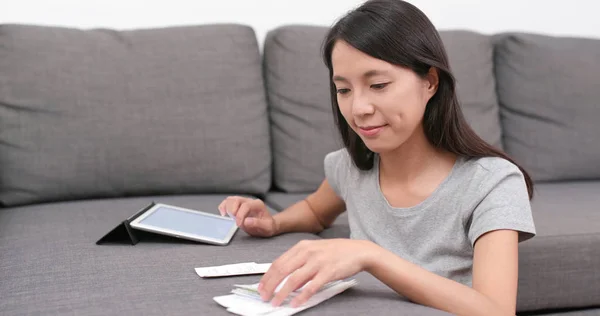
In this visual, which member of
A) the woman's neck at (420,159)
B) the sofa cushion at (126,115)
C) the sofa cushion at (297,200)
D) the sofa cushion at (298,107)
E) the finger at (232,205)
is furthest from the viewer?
the sofa cushion at (298,107)

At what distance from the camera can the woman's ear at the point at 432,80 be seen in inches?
53.8

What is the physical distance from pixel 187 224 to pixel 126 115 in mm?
598

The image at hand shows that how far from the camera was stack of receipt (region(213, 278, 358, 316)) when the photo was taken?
1.01m

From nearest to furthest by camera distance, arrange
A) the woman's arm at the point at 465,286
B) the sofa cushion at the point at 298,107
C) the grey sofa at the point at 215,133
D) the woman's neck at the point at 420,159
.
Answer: the woman's arm at the point at 465,286
the woman's neck at the point at 420,159
the grey sofa at the point at 215,133
the sofa cushion at the point at 298,107

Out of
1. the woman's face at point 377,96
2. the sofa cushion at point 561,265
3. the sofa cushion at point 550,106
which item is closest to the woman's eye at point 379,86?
the woman's face at point 377,96

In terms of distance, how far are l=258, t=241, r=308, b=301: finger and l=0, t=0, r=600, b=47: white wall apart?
62.1 inches

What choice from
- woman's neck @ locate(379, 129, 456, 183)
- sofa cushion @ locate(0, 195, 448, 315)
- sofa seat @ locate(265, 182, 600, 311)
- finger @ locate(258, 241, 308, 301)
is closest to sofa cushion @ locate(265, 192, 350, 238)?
sofa seat @ locate(265, 182, 600, 311)

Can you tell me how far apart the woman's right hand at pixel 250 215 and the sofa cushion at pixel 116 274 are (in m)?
0.02

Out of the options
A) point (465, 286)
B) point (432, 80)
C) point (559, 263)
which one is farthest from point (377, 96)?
point (559, 263)

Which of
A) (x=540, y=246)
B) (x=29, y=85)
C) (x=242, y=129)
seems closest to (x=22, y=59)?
(x=29, y=85)

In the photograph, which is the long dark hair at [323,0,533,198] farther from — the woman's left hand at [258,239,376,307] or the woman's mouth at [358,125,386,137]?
the woman's left hand at [258,239,376,307]

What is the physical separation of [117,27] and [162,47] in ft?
1.18

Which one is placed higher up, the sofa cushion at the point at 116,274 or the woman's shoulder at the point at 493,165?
the woman's shoulder at the point at 493,165

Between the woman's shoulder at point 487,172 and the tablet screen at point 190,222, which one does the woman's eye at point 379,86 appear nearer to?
the woman's shoulder at point 487,172
